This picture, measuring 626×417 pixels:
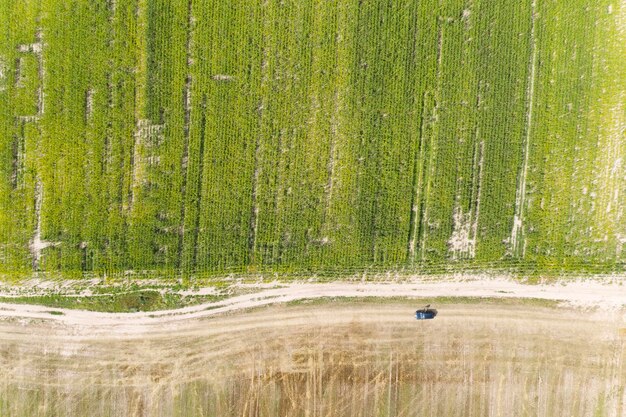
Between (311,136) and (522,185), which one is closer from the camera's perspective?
(311,136)

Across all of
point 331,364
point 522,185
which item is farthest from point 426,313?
point 522,185

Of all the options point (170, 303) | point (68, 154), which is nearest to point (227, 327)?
point (170, 303)

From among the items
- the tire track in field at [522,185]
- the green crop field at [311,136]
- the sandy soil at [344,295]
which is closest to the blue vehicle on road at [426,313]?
the sandy soil at [344,295]

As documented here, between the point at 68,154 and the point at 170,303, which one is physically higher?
the point at 68,154

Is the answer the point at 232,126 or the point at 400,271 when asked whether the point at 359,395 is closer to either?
the point at 400,271

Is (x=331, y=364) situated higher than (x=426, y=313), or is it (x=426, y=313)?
(x=426, y=313)

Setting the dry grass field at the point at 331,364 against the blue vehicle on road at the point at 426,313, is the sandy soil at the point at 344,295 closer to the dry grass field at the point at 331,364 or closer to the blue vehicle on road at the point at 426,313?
the dry grass field at the point at 331,364

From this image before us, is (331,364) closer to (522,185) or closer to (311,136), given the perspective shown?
(311,136)
